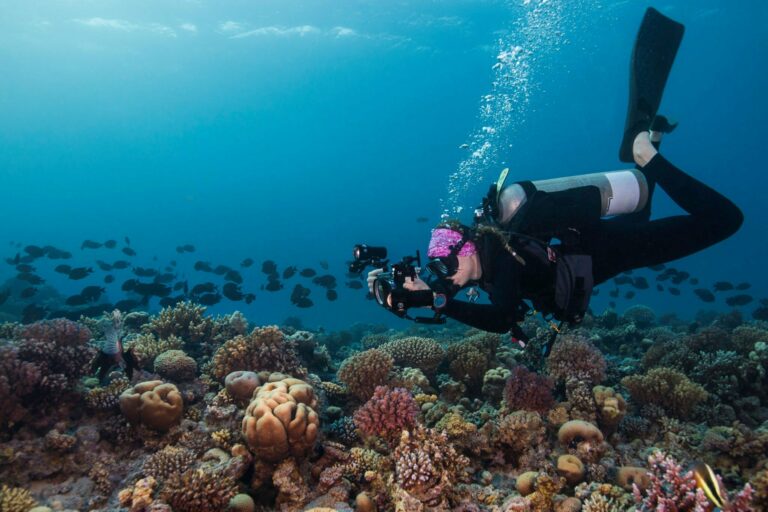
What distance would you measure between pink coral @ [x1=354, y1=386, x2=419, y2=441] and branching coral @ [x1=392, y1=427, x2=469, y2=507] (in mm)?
255

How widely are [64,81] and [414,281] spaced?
101 meters

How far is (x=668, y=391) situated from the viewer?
591 cm

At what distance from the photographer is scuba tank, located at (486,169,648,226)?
15.1ft

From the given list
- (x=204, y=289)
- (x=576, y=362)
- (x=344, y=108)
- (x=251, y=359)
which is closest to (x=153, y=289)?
(x=204, y=289)

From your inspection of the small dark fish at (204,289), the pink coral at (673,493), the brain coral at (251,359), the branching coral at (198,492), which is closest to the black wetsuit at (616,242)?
the pink coral at (673,493)

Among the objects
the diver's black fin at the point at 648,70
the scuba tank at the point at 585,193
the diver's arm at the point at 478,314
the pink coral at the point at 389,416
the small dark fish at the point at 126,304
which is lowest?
the pink coral at the point at 389,416

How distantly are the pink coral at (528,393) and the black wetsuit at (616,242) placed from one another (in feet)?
4.27

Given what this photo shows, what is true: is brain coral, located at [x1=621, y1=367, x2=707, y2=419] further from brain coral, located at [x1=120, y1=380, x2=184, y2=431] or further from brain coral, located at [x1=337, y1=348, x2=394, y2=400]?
brain coral, located at [x1=120, y1=380, x2=184, y2=431]

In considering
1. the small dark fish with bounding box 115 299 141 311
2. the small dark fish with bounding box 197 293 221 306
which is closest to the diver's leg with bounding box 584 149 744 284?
the small dark fish with bounding box 197 293 221 306

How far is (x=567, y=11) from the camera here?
42188 mm

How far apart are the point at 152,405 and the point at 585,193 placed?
5.60m

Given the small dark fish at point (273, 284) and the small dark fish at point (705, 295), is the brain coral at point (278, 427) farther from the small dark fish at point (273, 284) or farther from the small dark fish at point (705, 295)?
the small dark fish at point (705, 295)

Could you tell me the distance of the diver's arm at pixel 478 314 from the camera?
4.11 metres

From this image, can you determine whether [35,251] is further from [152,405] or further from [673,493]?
[673,493]
